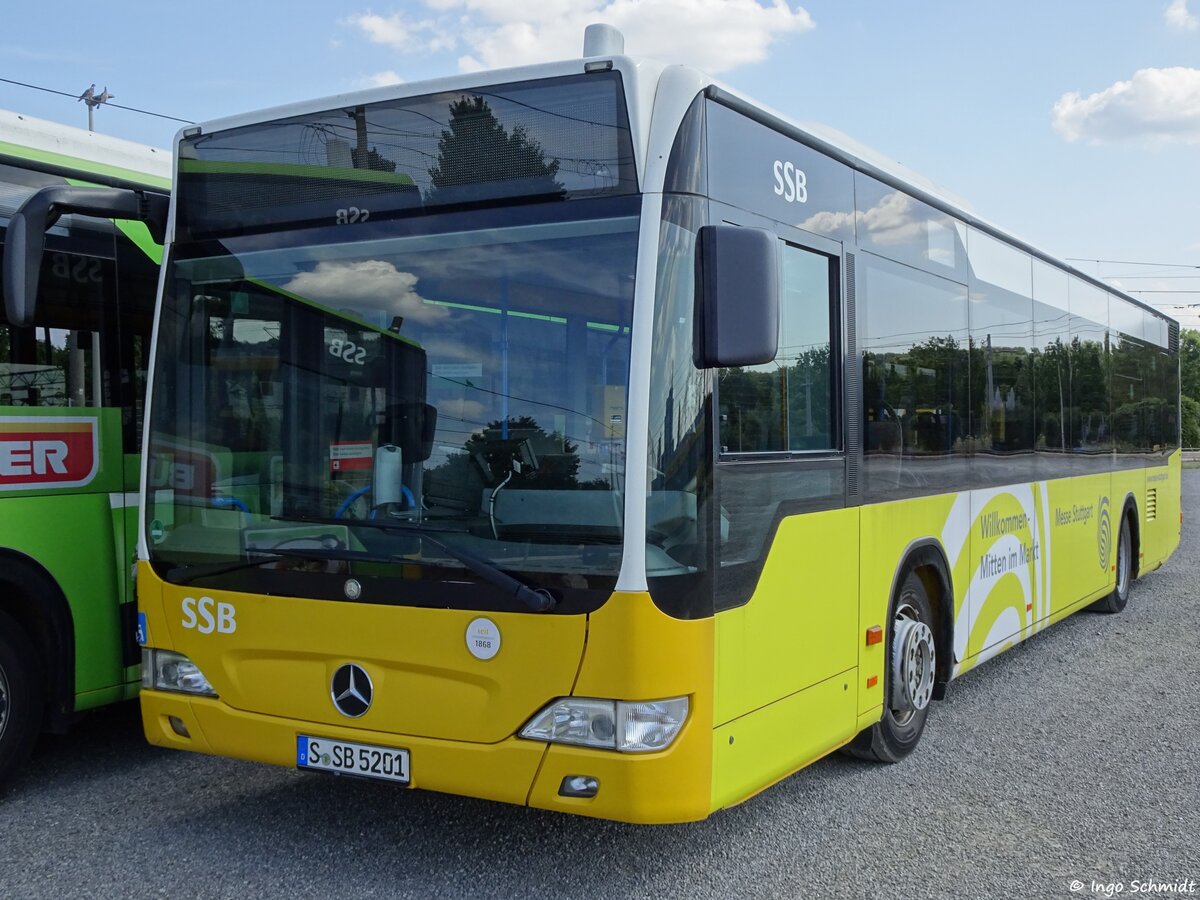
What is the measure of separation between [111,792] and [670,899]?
9.52 feet

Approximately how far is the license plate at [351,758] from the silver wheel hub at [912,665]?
8.88ft

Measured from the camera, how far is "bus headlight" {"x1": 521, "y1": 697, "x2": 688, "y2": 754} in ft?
13.2

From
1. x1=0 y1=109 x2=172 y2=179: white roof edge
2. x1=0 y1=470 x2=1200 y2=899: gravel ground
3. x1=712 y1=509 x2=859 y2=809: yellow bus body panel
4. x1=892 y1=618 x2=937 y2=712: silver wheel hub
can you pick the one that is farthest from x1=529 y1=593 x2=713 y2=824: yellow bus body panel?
x1=0 y1=109 x2=172 y2=179: white roof edge

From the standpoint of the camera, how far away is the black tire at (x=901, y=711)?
592 centimetres

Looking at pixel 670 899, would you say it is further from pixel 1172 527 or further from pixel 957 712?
pixel 1172 527

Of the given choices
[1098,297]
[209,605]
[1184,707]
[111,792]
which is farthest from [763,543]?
[1098,297]

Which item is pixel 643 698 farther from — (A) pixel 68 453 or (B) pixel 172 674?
(A) pixel 68 453

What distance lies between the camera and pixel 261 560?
183 inches

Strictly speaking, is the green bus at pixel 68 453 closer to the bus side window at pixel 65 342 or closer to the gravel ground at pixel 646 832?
the bus side window at pixel 65 342

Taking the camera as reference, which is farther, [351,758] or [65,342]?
[65,342]

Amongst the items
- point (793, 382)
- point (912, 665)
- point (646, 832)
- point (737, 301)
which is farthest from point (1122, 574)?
point (737, 301)

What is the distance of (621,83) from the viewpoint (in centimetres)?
414

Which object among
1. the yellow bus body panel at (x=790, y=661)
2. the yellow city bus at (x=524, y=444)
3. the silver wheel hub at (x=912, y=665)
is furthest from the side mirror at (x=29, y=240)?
the silver wheel hub at (x=912, y=665)

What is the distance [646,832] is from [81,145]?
448cm
